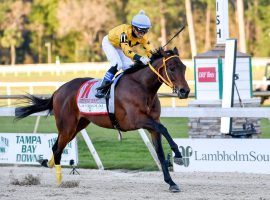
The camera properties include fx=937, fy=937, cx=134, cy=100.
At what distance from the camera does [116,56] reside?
1049 centimetres

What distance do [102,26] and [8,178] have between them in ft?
192

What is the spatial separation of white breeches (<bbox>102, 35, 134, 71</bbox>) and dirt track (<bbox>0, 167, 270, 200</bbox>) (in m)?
1.33

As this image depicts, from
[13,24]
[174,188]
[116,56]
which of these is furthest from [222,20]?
[13,24]

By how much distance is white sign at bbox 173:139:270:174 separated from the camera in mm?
10867

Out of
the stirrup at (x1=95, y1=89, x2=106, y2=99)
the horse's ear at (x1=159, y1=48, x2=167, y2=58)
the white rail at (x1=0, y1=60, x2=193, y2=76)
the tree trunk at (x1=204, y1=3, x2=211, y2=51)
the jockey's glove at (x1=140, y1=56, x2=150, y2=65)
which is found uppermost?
the horse's ear at (x1=159, y1=48, x2=167, y2=58)

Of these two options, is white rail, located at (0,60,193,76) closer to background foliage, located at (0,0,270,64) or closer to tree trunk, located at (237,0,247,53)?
tree trunk, located at (237,0,247,53)

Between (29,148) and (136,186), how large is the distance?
2650 mm

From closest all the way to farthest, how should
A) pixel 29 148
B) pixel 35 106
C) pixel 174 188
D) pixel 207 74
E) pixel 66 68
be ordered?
1. pixel 174 188
2. pixel 35 106
3. pixel 29 148
4. pixel 207 74
5. pixel 66 68

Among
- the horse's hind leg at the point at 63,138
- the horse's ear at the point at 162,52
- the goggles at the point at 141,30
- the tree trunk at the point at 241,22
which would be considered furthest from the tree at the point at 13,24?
the horse's ear at the point at 162,52

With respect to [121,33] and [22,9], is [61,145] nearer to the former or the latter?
[121,33]

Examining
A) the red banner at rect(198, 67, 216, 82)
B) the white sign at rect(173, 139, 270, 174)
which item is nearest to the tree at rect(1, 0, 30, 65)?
the red banner at rect(198, 67, 216, 82)

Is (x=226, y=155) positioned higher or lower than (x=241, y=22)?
lower

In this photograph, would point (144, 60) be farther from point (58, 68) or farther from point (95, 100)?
point (58, 68)

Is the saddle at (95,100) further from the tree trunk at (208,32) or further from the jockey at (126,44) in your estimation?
the tree trunk at (208,32)
